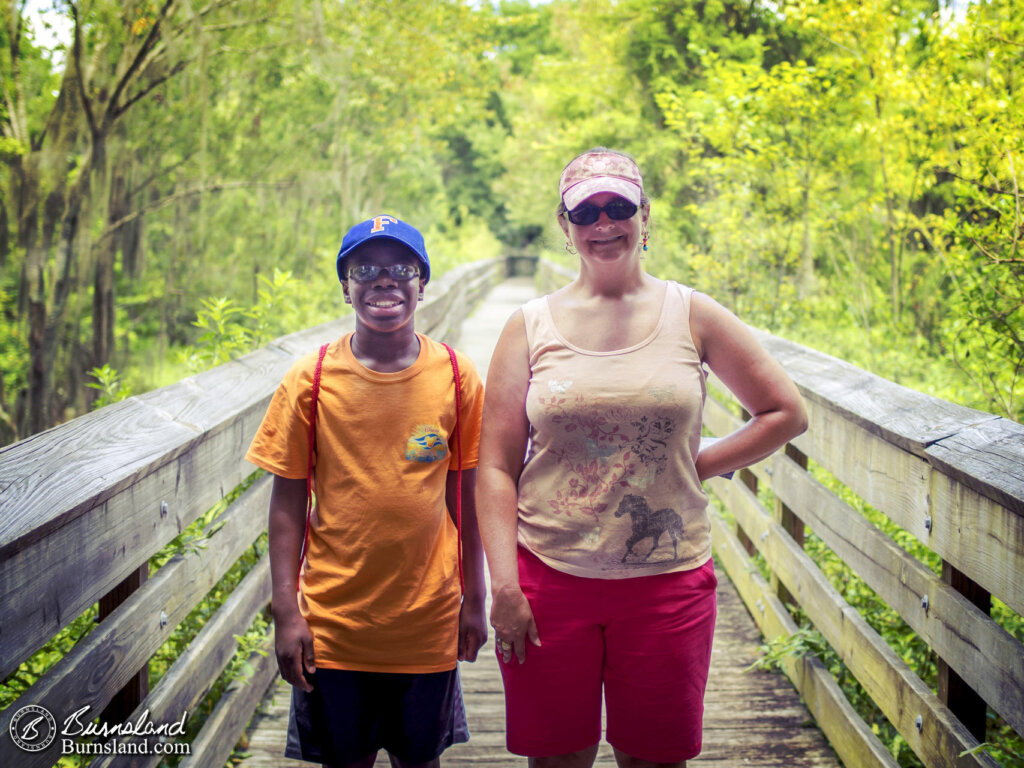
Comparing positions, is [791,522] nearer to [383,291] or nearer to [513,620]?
[513,620]

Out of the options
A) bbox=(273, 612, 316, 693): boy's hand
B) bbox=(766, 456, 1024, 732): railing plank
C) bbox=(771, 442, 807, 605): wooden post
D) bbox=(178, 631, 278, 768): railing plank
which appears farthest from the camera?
bbox=(771, 442, 807, 605): wooden post

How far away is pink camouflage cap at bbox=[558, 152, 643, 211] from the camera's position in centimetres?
194

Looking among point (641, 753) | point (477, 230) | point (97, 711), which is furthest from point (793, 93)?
point (477, 230)

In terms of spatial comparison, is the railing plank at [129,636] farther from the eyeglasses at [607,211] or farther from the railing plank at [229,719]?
the eyeglasses at [607,211]

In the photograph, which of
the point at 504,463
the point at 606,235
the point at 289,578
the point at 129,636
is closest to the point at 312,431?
the point at 289,578

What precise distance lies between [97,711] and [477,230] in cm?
3354

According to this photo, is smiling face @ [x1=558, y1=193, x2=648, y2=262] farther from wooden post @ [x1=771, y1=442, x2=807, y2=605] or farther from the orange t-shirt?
wooden post @ [x1=771, y1=442, x2=807, y2=605]

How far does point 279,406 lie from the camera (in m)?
2.09

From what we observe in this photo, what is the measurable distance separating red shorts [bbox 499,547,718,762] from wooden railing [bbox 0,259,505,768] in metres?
0.90

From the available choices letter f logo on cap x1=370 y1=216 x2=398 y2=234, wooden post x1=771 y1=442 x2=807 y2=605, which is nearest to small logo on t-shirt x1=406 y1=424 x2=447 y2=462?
letter f logo on cap x1=370 y1=216 x2=398 y2=234

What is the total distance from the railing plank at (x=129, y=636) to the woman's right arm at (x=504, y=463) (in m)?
0.84

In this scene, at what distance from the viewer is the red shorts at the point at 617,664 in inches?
74.9

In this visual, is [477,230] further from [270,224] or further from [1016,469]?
[1016,469]

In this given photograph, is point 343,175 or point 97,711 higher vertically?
point 343,175
